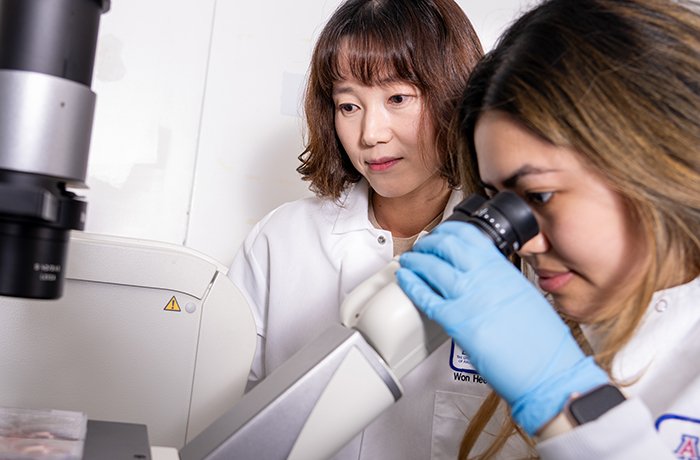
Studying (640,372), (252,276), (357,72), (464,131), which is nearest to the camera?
(640,372)

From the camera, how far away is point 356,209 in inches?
67.5

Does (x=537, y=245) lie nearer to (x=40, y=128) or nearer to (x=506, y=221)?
(x=506, y=221)

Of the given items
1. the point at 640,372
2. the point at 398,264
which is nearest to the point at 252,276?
the point at 398,264

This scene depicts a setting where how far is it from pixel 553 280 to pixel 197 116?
119 centimetres

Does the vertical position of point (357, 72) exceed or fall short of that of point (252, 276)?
it exceeds it

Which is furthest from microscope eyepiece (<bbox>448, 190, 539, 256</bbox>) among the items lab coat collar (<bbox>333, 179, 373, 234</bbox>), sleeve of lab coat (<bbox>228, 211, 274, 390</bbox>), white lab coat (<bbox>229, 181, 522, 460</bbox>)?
sleeve of lab coat (<bbox>228, 211, 274, 390</bbox>)

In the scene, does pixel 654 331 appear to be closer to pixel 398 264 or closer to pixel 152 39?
pixel 398 264

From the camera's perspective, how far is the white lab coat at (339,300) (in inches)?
59.4

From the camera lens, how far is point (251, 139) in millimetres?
1985

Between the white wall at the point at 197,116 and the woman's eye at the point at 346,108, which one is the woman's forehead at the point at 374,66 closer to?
the woman's eye at the point at 346,108

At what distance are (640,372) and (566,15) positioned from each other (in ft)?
1.62

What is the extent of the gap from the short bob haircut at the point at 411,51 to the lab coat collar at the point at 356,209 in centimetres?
8

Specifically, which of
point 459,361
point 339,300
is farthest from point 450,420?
point 339,300

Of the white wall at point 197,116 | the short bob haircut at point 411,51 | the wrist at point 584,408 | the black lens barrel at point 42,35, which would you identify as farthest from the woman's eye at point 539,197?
the white wall at point 197,116
